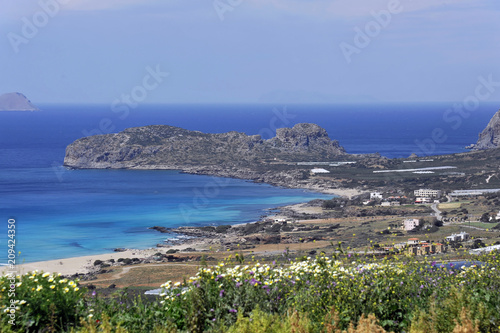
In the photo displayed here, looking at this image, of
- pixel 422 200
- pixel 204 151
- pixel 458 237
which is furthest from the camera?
pixel 204 151

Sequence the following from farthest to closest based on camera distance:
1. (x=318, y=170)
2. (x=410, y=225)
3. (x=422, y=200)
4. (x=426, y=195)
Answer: (x=318, y=170) → (x=426, y=195) → (x=422, y=200) → (x=410, y=225)

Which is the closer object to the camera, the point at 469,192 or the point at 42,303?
the point at 42,303

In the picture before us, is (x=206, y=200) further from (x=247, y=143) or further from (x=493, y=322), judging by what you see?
(x=493, y=322)

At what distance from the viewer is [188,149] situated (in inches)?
4222

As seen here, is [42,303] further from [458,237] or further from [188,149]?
[188,149]

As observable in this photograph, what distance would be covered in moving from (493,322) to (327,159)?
323 ft

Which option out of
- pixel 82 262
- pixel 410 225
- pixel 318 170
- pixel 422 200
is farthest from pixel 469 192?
pixel 82 262

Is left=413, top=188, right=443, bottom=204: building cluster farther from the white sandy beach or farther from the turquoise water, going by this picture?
the white sandy beach

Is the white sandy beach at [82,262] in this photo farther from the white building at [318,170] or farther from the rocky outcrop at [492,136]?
the rocky outcrop at [492,136]

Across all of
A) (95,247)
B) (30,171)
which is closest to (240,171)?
(30,171)

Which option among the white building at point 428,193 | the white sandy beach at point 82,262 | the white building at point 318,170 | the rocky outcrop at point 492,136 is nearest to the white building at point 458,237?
the white sandy beach at point 82,262

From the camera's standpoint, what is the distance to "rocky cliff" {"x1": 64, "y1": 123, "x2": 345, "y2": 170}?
102m

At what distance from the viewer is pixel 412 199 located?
207ft

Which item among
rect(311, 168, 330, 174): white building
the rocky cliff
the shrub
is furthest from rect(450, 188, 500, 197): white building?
the shrub
